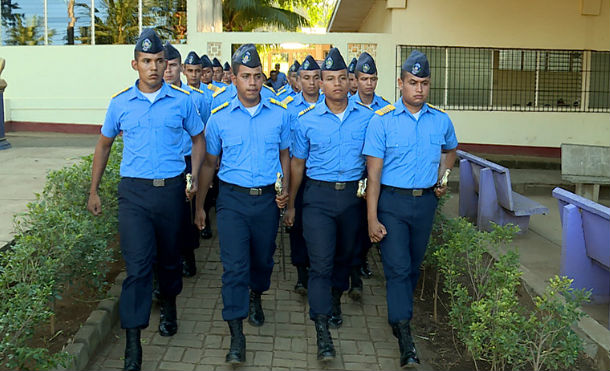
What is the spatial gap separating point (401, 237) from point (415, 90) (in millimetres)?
980

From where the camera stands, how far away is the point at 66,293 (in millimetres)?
4793

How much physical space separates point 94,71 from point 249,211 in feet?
39.1

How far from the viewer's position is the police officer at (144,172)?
4090 mm

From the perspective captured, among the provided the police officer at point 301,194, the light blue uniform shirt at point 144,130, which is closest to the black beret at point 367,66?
the police officer at point 301,194

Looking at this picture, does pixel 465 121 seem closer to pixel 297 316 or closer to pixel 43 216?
pixel 297 316

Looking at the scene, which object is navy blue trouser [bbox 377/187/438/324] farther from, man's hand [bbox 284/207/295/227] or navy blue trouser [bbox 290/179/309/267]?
navy blue trouser [bbox 290/179/309/267]

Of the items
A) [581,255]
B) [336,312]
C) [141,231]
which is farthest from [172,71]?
[581,255]

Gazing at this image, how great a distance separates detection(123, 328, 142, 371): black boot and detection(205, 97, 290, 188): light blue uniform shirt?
1152 millimetres

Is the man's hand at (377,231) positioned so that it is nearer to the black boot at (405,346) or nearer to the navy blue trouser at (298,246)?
the black boot at (405,346)

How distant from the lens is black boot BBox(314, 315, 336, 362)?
13.6ft

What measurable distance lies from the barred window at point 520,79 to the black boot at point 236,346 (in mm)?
9610

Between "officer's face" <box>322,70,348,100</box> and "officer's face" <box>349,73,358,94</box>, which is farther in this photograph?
"officer's face" <box>349,73,358,94</box>

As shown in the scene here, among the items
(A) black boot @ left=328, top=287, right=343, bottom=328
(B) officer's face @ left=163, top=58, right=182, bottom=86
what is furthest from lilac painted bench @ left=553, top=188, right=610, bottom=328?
(B) officer's face @ left=163, top=58, right=182, bottom=86

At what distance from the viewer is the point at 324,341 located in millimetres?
4211
